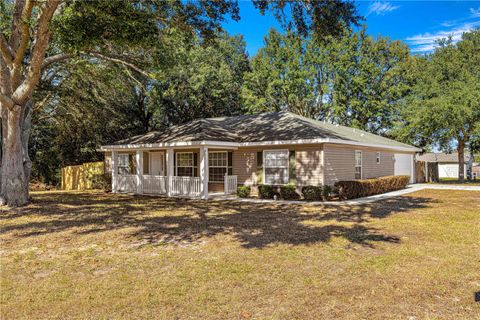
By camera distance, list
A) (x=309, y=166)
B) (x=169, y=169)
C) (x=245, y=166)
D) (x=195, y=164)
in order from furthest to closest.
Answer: (x=195, y=164) < (x=245, y=166) < (x=169, y=169) < (x=309, y=166)

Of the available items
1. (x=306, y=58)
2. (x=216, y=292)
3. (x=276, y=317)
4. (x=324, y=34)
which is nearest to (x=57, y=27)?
(x=324, y=34)

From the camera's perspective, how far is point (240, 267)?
225 inches

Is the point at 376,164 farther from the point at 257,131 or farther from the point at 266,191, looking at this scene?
the point at 266,191

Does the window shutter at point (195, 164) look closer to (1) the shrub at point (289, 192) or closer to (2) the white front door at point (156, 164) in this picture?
(2) the white front door at point (156, 164)

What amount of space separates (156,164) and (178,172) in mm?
1582

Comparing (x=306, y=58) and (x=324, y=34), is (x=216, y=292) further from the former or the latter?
(x=306, y=58)

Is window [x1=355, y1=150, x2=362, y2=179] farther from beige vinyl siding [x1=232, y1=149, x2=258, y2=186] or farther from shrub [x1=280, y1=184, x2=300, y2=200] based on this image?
beige vinyl siding [x1=232, y1=149, x2=258, y2=186]

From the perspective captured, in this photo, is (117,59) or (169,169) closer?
(117,59)

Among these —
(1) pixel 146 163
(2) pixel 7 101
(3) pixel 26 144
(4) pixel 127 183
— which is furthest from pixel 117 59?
(1) pixel 146 163

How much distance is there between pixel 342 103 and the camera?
34.6 m

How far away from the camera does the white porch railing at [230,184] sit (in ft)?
57.4

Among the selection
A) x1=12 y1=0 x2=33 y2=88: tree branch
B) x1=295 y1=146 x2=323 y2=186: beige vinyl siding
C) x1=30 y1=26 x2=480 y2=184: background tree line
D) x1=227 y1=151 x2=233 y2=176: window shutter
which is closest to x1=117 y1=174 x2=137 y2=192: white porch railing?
x1=30 y1=26 x2=480 y2=184: background tree line

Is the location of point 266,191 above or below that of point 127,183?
below

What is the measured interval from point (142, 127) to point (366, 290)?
27.1m
